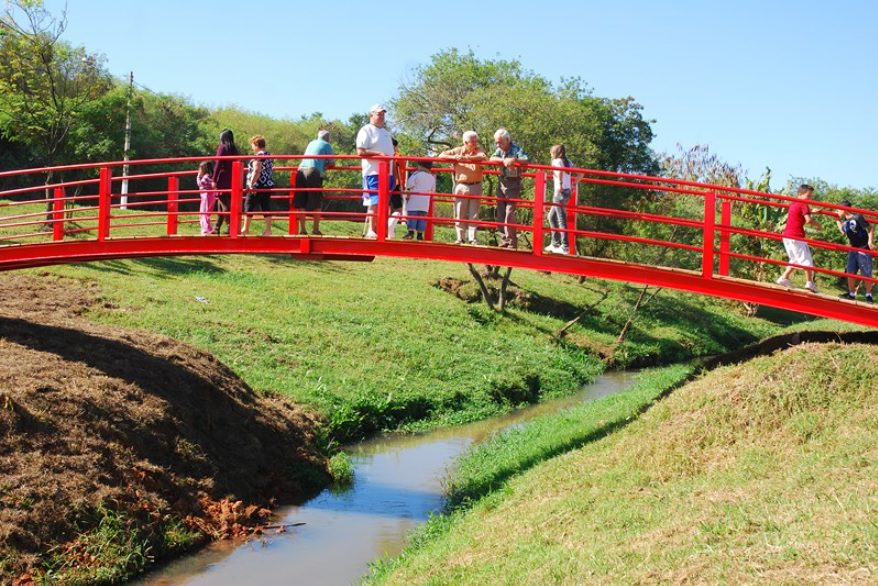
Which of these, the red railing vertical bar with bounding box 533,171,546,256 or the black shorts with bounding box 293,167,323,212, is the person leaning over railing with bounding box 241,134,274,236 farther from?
the red railing vertical bar with bounding box 533,171,546,256

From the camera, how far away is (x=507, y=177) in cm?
1603

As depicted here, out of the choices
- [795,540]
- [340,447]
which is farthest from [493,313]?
[795,540]

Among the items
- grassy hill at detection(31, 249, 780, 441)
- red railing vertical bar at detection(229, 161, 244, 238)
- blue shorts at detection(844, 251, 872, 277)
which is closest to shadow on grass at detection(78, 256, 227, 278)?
grassy hill at detection(31, 249, 780, 441)

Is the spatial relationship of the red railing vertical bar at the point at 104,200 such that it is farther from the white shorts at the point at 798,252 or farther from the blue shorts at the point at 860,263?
the blue shorts at the point at 860,263

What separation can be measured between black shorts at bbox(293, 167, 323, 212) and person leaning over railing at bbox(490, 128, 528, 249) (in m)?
2.56

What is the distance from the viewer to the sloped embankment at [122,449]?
40.2ft

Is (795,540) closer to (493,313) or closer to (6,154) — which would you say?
(493,313)

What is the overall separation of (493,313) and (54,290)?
42.2 feet

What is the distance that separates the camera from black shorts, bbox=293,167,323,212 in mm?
15852

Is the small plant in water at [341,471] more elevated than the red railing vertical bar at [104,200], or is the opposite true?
the red railing vertical bar at [104,200]

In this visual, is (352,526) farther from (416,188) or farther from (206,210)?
(206,210)

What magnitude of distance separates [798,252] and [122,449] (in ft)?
30.0

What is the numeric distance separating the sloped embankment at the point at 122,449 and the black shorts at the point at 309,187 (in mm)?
3288

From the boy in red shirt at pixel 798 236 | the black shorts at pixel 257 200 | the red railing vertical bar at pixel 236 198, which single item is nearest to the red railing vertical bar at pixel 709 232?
the boy in red shirt at pixel 798 236
